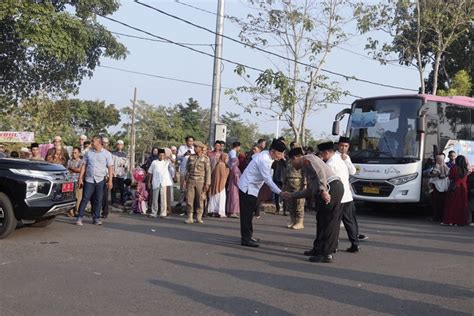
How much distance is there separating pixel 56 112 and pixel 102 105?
49.7 feet

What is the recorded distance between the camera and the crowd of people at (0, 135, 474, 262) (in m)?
8.13

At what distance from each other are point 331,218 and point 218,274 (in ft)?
6.47

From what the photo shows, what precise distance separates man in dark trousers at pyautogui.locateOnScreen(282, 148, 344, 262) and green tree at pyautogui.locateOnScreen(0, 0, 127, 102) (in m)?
11.7

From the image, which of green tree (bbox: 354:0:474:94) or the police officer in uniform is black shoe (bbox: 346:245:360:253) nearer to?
the police officer in uniform

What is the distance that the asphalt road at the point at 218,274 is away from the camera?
5.61 m

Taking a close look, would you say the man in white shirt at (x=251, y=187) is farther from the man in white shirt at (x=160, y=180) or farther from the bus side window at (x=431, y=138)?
the bus side window at (x=431, y=138)

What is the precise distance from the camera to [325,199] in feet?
25.8

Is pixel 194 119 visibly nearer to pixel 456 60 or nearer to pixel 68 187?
pixel 456 60

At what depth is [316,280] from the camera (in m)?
6.82

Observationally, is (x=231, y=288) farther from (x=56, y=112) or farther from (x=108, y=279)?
(x=56, y=112)

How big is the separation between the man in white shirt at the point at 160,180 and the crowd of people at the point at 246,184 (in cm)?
2

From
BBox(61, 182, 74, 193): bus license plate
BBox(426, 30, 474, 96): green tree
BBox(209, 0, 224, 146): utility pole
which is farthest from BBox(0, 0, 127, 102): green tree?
BBox(426, 30, 474, 96): green tree

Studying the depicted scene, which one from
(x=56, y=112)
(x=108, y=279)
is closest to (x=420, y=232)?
(x=108, y=279)

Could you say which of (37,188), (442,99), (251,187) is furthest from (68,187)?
(442,99)
